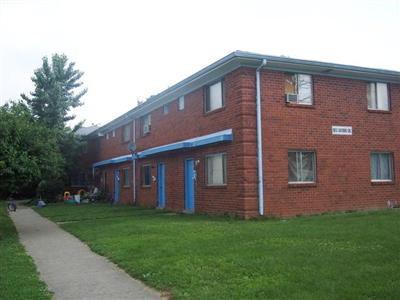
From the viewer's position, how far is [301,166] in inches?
687

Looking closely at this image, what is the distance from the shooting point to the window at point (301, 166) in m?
17.2

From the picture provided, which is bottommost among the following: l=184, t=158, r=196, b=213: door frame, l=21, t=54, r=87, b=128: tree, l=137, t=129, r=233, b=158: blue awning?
l=184, t=158, r=196, b=213: door frame

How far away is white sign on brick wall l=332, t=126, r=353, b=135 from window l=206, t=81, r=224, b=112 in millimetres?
3971

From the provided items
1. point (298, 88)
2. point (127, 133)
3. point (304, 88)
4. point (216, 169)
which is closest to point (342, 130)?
point (304, 88)

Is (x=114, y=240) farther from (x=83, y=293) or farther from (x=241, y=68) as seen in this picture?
(x=241, y=68)

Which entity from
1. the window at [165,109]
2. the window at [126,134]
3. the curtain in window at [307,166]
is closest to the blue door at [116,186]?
the window at [126,134]

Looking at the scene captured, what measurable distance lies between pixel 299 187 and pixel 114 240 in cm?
714

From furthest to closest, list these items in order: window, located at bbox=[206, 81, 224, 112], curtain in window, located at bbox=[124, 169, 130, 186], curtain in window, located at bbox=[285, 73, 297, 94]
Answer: curtain in window, located at bbox=[124, 169, 130, 186] → window, located at bbox=[206, 81, 224, 112] → curtain in window, located at bbox=[285, 73, 297, 94]

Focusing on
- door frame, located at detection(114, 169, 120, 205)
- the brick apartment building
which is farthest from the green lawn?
door frame, located at detection(114, 169, 120, 205)

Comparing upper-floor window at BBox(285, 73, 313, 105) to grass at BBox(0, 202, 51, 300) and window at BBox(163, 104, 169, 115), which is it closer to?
window at BBox(163, 104, 169, 115)

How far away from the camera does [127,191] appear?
29.6m

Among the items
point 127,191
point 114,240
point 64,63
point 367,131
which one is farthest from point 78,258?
point 64,63

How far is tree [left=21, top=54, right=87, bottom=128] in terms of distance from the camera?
1553 inches

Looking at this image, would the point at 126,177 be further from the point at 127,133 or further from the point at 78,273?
the point at 78,273
